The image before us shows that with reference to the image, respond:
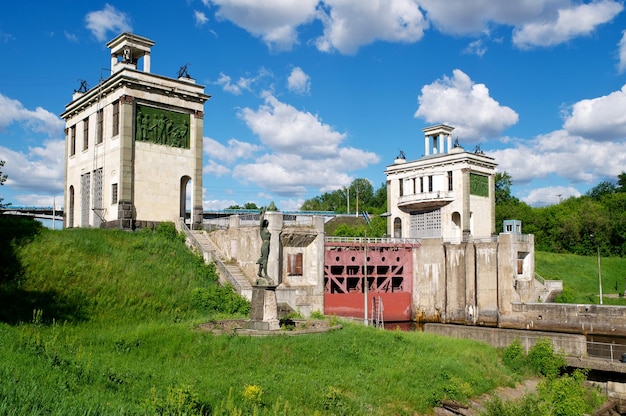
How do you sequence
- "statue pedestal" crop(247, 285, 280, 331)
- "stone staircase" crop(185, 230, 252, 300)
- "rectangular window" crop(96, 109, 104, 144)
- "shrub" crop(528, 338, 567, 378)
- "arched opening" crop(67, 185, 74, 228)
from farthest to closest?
"arched opening" crop(67, 185, 74, 228) → "rectangular window" crop(96, 109, 104, 144) → "stone staircase" crop(185, 230, 252, 300) → "shrub" crop(528, 338, 567, 378) → "statue pedestal" crop(247, 285, 280, 331)

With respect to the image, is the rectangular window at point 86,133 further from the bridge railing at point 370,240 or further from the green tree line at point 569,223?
the green tree line at point 569,223

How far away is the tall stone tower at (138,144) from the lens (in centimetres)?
3400

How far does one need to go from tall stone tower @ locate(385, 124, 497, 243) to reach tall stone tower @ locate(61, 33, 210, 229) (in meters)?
24.5

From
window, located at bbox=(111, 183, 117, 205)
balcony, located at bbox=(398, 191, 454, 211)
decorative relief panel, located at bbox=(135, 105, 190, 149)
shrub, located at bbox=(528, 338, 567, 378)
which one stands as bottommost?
shrub, located at bbox=(528, 338, 567, 378)

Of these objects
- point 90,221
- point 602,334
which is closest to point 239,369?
point 90,221

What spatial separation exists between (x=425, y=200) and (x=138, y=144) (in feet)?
91.9

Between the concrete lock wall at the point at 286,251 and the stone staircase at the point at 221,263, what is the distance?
69cm

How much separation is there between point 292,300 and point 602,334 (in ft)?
70.5

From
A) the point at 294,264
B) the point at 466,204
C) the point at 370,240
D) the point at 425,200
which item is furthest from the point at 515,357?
the point at 425,200

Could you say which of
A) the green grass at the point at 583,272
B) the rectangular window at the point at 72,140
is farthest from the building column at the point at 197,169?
the green grass at the point at 583,272

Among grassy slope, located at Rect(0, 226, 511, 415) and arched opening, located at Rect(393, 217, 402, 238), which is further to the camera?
arched opening, located at Rect(393, 217, 402, 238)

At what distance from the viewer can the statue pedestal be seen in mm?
20609

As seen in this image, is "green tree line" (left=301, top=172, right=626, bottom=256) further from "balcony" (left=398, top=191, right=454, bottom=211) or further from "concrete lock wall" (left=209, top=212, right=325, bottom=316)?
"concrete lock wall" (left=209, top=212, right=325, bottom=316)

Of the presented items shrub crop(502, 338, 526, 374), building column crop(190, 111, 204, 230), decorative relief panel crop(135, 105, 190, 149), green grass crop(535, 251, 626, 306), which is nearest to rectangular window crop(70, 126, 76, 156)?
decorative relief panel crop(135, 105, 190, 149)
